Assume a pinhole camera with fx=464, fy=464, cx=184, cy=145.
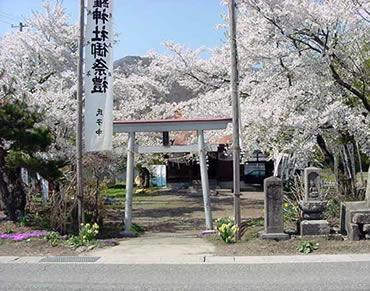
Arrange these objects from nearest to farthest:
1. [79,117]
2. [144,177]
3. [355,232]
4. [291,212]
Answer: [355,232] < [79,117] < [291,212] < [144,177]

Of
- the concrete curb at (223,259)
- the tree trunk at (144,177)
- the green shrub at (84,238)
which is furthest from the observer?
the tree trunk at (144,177)

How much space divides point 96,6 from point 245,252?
6567 millimetres

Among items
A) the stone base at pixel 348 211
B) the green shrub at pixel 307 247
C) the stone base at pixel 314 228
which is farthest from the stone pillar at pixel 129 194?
the stone base at pixel 348 211

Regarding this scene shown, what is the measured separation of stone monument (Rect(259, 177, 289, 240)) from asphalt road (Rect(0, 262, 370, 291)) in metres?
1.97

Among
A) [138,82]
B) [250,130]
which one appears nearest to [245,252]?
[250,130]

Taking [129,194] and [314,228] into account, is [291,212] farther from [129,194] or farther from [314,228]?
[129,194]

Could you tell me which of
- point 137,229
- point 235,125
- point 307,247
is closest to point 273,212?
point 307,247

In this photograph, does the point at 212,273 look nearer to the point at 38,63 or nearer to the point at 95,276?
the point at 95,276

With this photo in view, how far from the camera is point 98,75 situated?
11078 mm

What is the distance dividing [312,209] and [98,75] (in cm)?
582

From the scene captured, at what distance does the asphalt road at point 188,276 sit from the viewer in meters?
6.58

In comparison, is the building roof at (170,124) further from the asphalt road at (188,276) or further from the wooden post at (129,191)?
the asphalt road at (188,276)

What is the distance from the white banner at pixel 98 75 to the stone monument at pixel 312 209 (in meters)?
4.75

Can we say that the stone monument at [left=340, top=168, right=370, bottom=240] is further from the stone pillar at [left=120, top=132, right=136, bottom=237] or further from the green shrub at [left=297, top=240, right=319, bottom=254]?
the stone pillar at [left=120, top=132, right=136, bottom=237]
